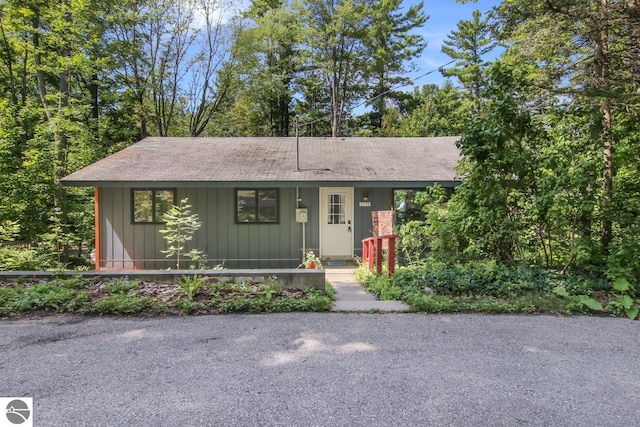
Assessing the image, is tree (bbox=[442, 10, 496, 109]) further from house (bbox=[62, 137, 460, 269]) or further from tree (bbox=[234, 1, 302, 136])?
house (bbox=[62, 137, 460, 269])

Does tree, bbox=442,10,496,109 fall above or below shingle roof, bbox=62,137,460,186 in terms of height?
above

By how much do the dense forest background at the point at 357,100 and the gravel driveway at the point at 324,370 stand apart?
1805mm

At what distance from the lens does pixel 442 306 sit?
4590 mm

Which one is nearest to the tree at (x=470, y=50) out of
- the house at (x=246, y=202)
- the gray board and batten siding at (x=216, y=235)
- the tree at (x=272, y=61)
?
the tree at (x=272, y=61)

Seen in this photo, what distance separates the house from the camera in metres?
8.44

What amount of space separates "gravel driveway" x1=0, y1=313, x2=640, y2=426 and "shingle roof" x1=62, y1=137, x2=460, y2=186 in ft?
15.0

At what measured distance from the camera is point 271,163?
9.65 meters

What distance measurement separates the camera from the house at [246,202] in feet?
27.7

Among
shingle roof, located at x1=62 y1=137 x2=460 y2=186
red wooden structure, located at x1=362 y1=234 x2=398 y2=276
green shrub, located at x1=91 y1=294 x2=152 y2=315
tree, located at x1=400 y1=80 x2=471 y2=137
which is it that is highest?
tree, located at x1=400 y1=80 x2=471 y2=137

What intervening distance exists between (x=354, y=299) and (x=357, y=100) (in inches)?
849

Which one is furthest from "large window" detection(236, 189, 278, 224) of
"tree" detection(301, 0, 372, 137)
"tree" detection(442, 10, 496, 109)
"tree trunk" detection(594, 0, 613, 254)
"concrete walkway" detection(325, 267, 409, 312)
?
"tree" detection(442, 10, 496, 109)

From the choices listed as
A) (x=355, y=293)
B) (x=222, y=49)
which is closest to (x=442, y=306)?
(x=355, y=293)

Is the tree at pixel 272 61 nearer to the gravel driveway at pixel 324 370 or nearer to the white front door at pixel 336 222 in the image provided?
the white front door at pixel 336 222

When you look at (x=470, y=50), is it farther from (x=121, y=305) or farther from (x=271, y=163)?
(x=121, y=305)
